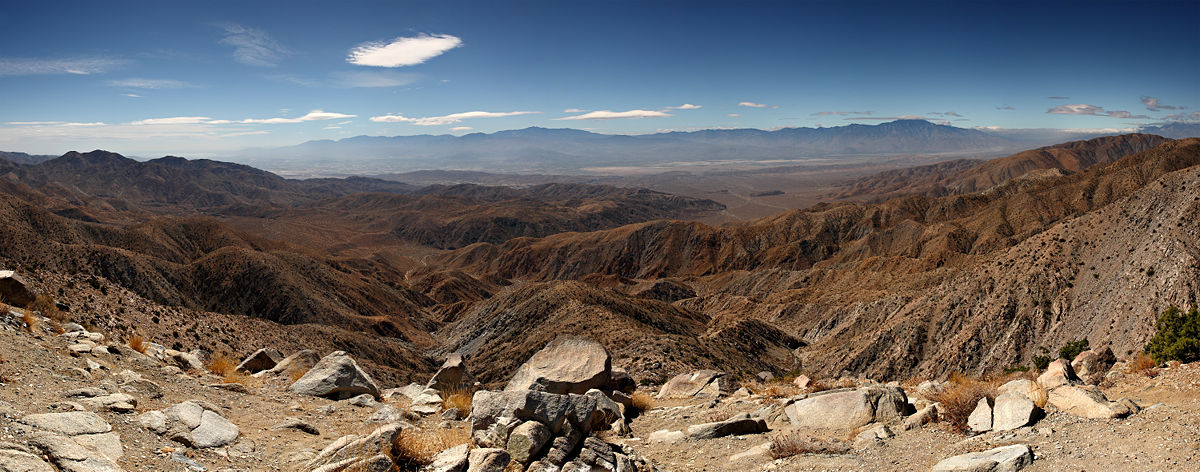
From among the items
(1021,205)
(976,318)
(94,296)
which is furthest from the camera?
(1021,205)

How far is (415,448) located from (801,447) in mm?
5525

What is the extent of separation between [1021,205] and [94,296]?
108 metres

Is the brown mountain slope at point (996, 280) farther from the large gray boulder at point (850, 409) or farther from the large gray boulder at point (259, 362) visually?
the large gray boulder at point (259, 362)

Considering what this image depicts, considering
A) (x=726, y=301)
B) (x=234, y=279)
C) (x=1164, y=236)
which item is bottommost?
(x=726, y=301)

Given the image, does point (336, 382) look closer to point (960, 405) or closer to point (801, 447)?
point (801, 447)

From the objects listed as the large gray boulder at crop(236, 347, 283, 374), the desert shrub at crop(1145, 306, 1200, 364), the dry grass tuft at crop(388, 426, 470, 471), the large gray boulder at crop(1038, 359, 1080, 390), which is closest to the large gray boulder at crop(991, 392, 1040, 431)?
the large gray boulder at crop(1038, 359, 1080, 390)

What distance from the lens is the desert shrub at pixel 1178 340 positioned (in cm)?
1166

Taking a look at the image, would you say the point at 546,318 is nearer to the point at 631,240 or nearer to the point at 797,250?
the point at 797,250

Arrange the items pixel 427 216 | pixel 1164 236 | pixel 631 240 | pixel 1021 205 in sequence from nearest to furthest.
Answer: pixel 1164 236 < pixel 1021 205 < pixel 631 240 < pixel 427 216

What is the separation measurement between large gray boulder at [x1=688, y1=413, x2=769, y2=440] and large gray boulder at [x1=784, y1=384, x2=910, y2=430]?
739mm

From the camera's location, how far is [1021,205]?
8862cm

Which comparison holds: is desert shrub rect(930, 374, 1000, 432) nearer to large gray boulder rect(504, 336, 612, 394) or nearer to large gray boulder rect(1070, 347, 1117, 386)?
large gray boulder rect(1070, 347, 1117, 386)

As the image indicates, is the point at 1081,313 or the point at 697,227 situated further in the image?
the point at 697,227

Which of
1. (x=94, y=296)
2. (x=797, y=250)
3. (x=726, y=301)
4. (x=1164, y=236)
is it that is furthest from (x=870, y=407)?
(x=797, y=250)
